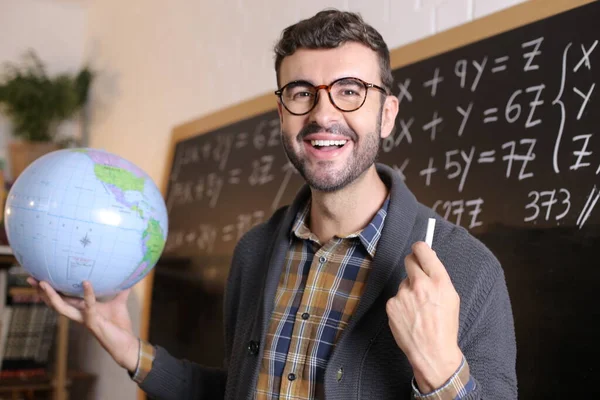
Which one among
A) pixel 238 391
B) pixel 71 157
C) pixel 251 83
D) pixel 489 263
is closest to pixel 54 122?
pixel 251 83

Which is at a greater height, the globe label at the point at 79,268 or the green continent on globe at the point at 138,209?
the green continent on globe at the point at 138,209

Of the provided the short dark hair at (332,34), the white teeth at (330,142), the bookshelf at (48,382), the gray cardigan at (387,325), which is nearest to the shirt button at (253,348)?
the gray cardigan at (387,325)

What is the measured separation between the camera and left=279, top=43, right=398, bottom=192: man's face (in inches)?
49.2

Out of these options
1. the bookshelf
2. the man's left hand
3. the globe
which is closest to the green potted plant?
the bookshelf

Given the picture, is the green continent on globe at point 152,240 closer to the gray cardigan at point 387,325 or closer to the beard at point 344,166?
the gray cardigan at point 387,325

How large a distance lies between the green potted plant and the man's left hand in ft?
11.3

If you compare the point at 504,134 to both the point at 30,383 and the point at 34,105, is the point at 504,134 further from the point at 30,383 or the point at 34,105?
the point at 34,105

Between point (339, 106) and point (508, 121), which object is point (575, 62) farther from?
point (339, 106)

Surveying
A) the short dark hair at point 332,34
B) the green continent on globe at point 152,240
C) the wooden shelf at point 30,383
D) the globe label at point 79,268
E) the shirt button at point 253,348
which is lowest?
the wooden shelf at point 30,383

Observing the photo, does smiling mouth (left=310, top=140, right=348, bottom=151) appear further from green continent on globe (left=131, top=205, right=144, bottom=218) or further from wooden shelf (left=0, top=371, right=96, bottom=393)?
wooden shelf (left=0, top=371, right=96, bottom=393)

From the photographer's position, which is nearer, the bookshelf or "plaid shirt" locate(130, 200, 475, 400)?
"plaid shirt" locate(130, 200, 475, 400)

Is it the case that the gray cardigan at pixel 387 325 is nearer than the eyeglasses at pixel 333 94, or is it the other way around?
the gray cardigan at pixel 387 325

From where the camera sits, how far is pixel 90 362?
12.7 feet

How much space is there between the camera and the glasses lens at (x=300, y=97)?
1287 millimetres
